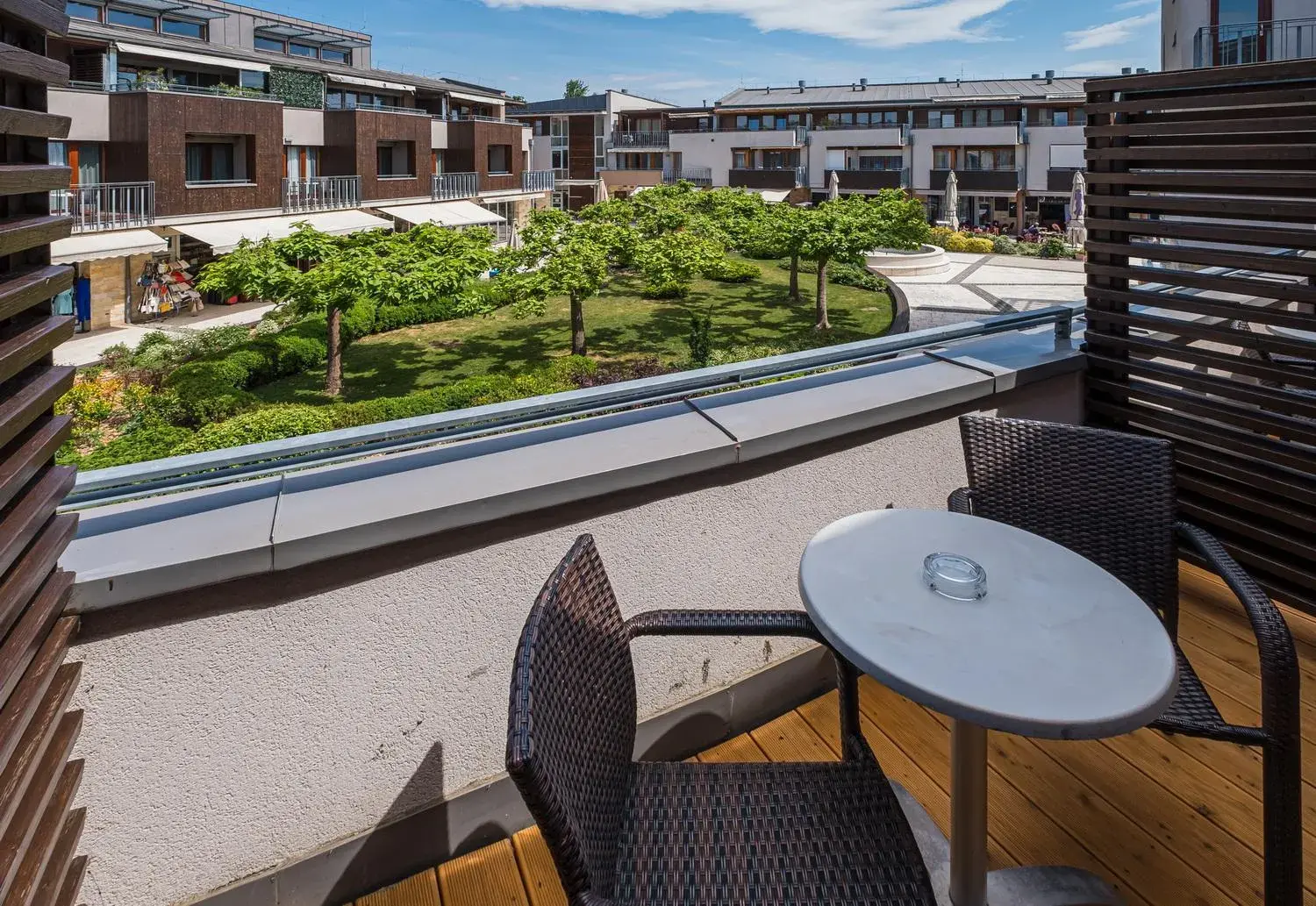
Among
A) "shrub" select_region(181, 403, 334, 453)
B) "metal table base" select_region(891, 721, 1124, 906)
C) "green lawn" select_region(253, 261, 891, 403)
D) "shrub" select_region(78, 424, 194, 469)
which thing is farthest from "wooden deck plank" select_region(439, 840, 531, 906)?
"green lawn" select_region(253, 261, 891, 403)

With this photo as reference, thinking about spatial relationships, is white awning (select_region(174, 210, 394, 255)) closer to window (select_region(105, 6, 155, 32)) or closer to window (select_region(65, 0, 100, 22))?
window (select_region(65, 0, 100, 22))

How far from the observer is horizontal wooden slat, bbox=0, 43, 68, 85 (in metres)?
0.88

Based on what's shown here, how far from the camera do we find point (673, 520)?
5.97ft

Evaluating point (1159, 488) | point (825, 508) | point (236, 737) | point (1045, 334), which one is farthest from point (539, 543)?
point (1045, 334)

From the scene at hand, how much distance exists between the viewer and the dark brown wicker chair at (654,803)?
0.97 meters

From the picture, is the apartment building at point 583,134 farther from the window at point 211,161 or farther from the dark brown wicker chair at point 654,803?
the dark brown wicker chair at point 654,803

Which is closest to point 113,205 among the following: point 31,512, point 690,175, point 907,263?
point 907,263

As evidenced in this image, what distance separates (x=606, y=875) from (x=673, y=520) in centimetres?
87

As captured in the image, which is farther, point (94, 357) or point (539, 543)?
point (94, 357)

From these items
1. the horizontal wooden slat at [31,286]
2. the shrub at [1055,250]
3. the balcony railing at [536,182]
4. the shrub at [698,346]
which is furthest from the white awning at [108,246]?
the shrub at [1055,250]

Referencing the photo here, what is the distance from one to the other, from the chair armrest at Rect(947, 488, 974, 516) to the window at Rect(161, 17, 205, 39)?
33.5m

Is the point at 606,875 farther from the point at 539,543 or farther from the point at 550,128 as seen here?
the point at 550,128

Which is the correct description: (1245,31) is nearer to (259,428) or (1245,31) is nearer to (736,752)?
(736,752)

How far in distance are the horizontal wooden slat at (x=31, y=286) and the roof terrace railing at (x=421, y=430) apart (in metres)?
0.40
